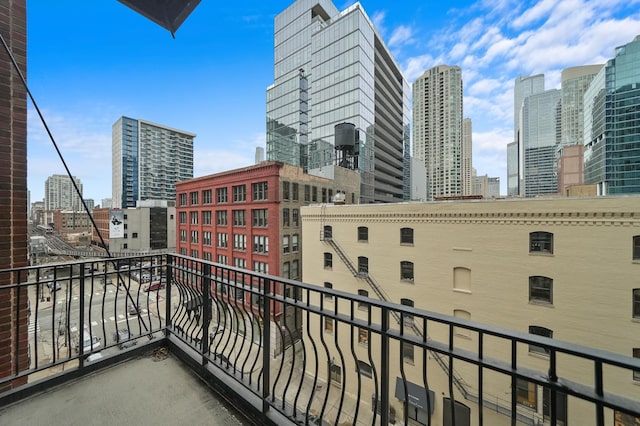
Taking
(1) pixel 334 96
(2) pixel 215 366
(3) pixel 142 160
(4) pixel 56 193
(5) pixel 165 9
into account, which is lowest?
(2) pixel 215 366

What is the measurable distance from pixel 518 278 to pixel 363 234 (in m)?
7.62

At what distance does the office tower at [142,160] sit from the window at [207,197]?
5268 cm

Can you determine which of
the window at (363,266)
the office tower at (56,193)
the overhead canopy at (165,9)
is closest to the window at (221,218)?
the window at (363,266)

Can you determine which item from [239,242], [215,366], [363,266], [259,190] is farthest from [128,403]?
[239,242]

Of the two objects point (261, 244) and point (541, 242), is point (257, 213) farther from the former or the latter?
point (541, 242)

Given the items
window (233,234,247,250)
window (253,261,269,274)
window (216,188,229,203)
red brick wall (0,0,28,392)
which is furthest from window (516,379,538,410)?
window (216,188,229,203)

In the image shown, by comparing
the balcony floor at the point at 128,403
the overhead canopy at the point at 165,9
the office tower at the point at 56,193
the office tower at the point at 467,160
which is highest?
the office tower at the point at 467,160

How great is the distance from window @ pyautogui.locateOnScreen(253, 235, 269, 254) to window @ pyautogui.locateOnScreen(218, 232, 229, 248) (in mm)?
3762

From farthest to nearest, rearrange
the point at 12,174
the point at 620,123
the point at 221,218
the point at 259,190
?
the point at 620,123, the point at 221,218, the point at 259,190, the point at 12,174

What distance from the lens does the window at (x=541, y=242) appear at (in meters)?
10.6

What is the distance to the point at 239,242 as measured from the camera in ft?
75.6

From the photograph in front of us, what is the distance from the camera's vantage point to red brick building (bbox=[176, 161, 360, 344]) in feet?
67.5

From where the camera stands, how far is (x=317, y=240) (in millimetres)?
17750

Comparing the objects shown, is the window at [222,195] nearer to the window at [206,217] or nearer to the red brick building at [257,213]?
the red brick building at [257,213]
